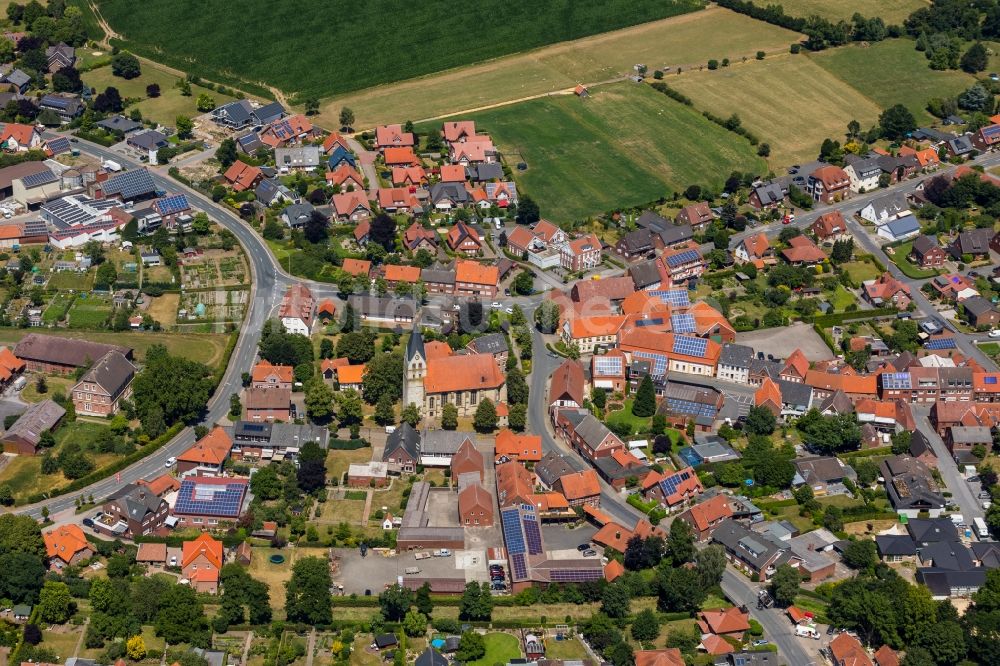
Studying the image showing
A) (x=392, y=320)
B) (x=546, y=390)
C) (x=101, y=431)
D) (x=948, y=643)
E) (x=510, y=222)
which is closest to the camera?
(x=948, y=643)

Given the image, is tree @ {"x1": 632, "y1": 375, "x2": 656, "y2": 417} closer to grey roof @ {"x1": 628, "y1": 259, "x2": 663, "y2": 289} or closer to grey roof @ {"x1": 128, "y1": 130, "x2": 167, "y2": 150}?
grey roof @ {"x1": 628, "y1": 259, "x2": 663, "y2": 289}

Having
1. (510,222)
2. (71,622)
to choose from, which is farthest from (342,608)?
(510,222)

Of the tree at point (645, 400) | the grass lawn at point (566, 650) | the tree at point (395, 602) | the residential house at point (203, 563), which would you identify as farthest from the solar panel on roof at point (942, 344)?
the residential house at point (203, 563)

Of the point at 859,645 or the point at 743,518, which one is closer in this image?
the point at 859,645

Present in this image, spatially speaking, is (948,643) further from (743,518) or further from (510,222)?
(510,222)

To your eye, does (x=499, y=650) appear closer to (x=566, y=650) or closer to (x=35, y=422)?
(x=566, y=650)
